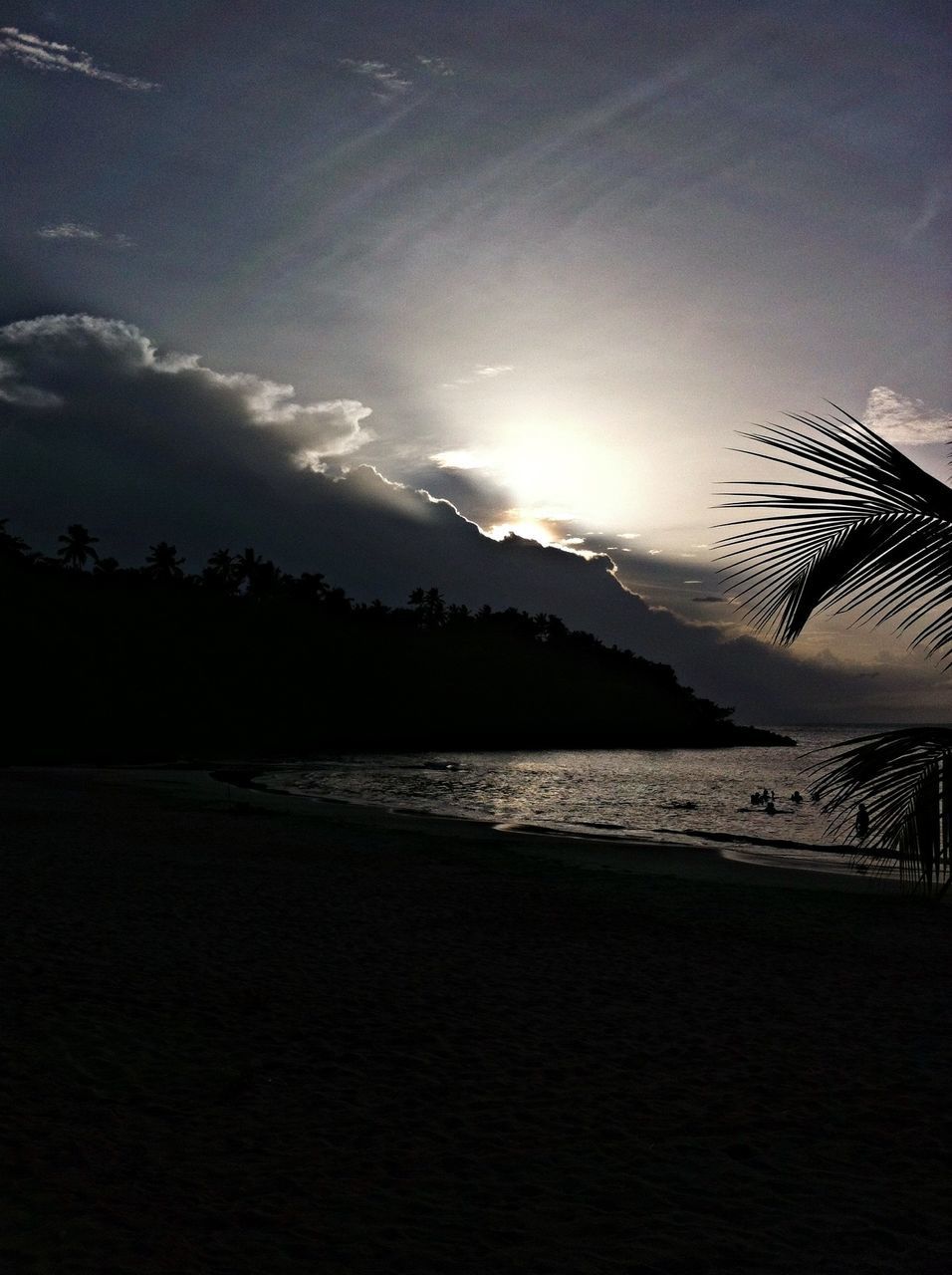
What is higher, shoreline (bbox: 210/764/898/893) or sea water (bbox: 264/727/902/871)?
shoreline (bbox: 210/764/898/893)

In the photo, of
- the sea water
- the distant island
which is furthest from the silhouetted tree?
the sea water

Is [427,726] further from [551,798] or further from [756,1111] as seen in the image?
[756,1111]

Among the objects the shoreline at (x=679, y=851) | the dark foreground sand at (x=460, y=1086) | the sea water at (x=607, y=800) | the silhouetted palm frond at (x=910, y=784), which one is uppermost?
the silhouetted palm frond at (x=910, y=784)

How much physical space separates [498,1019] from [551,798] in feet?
115

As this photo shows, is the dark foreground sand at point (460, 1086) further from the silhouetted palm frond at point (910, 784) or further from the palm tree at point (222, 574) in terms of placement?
the palm tree at point (222, 574)

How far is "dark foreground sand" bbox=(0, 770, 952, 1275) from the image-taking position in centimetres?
389

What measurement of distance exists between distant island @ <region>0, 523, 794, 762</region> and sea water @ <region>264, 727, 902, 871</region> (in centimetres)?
2126

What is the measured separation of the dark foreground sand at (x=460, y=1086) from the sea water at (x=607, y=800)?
630 centimetres

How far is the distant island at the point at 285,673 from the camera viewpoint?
8981 cm

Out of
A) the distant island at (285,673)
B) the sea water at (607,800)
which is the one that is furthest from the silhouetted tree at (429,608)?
the sea water at (607,800)

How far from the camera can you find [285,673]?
389 feet

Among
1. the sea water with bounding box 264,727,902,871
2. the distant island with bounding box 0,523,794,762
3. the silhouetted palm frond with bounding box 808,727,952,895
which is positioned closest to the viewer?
the silhouetted palm frond with bounding box 808,727,952,895

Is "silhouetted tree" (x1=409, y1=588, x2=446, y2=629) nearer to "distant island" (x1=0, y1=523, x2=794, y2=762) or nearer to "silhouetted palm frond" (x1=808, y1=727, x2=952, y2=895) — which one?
"distant island" (x1=0, y1=523, x2=794, y2=762)

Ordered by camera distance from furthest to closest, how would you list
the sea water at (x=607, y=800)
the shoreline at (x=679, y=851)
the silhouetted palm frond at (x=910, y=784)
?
1. the sea water at (x=607, y=800)
2. the shoreline at (x=679, y=851)
3. the silhouetted palm frond at (x=910, y=784)
